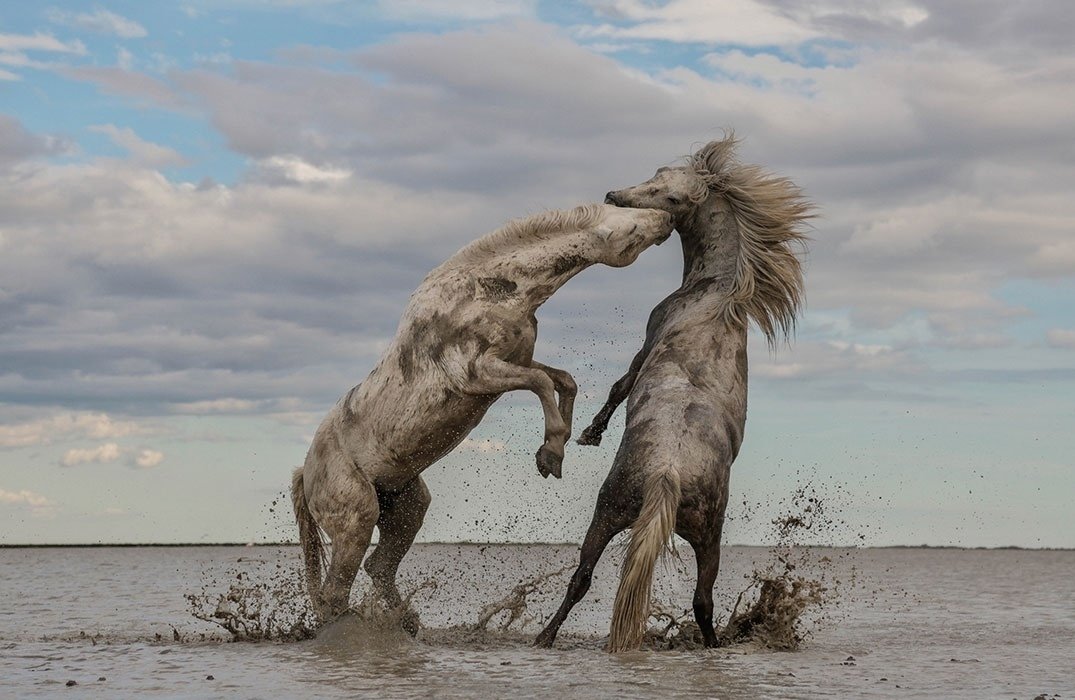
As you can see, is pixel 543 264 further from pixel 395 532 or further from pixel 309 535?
pixel 309 535

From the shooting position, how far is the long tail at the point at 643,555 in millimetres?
8461

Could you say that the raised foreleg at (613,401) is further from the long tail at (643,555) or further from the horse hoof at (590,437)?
the long tail at (643,555)

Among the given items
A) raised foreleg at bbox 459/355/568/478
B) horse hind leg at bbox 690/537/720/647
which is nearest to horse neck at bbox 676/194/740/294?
raised foreleg at bbox 459/355/568/478

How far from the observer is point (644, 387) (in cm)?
938

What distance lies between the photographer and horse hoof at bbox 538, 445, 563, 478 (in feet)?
28.9

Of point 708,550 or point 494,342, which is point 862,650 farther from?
point 494,342

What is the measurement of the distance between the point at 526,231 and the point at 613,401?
1.52 meters

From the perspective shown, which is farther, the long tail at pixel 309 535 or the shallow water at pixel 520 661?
the long tail at pixel 309 535

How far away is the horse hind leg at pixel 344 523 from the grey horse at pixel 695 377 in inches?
60.9

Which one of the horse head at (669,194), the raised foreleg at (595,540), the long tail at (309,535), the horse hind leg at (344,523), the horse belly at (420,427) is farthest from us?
the long tail at (309,535)

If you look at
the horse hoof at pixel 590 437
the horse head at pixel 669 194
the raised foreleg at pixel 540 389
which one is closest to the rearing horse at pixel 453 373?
the raised foreleg at pixel 540 389

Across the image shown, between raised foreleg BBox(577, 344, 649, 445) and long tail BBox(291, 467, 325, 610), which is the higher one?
raised foreleg BBox(577, 344, 649, 445)

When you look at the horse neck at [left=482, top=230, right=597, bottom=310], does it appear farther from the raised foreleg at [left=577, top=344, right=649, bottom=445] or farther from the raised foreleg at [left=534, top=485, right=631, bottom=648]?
the raised foreleg at [left=534, top=485, right=631, bottom=648]

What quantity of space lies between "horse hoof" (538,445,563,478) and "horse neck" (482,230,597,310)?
1.09 m
